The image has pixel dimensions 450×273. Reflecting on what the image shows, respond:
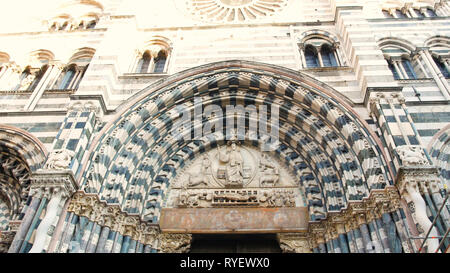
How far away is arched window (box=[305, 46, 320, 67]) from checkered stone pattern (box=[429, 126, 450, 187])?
4417mm

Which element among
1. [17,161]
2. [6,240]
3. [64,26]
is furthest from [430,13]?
[6,240]

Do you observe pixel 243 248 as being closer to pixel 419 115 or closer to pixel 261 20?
pixel 419 115

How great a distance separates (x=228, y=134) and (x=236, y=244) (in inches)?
131

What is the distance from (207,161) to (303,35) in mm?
5708

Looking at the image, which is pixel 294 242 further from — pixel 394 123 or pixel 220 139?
pixel 220 139

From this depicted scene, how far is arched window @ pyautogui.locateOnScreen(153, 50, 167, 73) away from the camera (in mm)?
12556

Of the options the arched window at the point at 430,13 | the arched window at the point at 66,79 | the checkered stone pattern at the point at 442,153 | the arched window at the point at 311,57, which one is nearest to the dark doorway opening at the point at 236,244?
the checkered stone pattern at the point at 442,153

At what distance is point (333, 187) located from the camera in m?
9.20

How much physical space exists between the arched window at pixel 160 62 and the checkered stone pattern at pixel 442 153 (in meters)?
8.35

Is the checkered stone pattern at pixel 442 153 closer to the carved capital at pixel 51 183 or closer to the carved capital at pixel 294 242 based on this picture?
the carved capital at pixel 294 242

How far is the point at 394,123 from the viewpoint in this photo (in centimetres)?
872

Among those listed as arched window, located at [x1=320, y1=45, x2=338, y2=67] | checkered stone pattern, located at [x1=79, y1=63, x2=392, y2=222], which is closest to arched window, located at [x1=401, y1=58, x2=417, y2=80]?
arched window, located at [x1=320, y1=45, x2=338, y2=67]

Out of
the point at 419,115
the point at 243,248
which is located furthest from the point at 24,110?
the point at 419,115

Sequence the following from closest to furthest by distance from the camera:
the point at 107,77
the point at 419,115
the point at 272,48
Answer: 1. the point at 419,115
2. the point at 107,77
3. the point at 272,48
